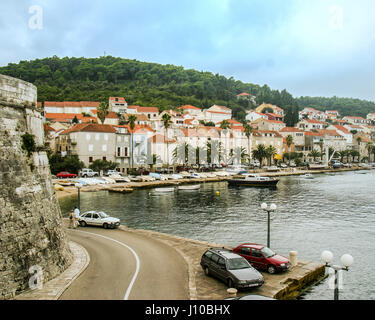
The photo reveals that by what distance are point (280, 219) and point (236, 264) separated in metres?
24.6

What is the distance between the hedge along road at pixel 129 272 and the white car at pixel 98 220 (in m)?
3.42

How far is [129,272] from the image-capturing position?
52.1ft

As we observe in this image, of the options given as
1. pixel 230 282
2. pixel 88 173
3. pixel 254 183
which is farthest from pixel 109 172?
pixel 230 282

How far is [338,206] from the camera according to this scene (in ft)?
152

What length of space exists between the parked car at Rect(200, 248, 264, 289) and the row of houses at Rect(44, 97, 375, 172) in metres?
63.4

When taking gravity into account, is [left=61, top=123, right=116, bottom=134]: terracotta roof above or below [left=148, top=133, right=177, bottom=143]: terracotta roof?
above

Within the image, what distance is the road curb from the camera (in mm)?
12391

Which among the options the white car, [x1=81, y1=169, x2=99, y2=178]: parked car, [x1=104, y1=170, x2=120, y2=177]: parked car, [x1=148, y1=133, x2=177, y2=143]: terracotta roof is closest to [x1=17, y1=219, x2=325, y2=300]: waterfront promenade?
the white car

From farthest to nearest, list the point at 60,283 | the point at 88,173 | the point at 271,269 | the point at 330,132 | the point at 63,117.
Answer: the point at 330,132 < the point at 63,117 < the point at 88,173 < the point at 271,269 < the point at 60,283

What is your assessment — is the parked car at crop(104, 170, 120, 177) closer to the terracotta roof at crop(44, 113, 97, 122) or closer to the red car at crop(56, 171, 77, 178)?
the red car at crop(56, 171, 77, 178)

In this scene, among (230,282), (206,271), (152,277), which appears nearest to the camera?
(230,282)

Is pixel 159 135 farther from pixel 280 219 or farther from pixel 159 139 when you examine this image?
pixel 280 219

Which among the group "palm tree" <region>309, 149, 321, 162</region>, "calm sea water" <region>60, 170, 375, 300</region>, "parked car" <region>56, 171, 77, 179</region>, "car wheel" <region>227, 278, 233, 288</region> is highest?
"palm tree" <region>309, 149, 321, 162</region>
